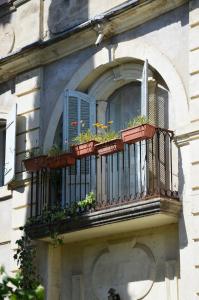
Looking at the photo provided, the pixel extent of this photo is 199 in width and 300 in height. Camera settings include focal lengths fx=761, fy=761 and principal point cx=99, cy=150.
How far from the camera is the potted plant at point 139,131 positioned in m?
11.4

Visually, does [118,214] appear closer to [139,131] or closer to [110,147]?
[110,147]

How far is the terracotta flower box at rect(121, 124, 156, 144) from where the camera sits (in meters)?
11.4

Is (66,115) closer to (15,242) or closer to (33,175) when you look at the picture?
(33,175)

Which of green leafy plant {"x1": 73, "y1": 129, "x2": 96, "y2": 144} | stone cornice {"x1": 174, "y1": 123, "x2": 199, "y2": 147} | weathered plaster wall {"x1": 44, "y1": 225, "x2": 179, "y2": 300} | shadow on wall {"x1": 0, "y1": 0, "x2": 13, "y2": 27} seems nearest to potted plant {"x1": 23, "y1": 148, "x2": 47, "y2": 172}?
green leafy plant {"x1": 73, "y1": 129, "x2": 96, "y2": 144}

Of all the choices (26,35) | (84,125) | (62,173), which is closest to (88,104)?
(84,125)

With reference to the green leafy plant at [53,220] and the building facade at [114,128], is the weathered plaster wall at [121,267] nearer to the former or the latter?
the building facade at [114,128]

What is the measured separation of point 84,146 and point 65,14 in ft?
10.1

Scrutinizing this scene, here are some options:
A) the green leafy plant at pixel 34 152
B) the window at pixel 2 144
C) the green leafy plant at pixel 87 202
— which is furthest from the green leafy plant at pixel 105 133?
the window at pixel 2 144

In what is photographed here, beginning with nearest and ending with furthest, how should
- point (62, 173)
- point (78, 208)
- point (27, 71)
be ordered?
point (78, 208) → point (62, 173) → point (27, 71)

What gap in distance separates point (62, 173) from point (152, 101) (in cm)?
211

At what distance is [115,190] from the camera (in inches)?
504

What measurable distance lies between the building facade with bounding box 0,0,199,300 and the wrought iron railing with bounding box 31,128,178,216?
2 cm

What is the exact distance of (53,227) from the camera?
1242 centimetres

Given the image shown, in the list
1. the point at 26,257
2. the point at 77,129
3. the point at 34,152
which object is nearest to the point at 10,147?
the point at 34,152
